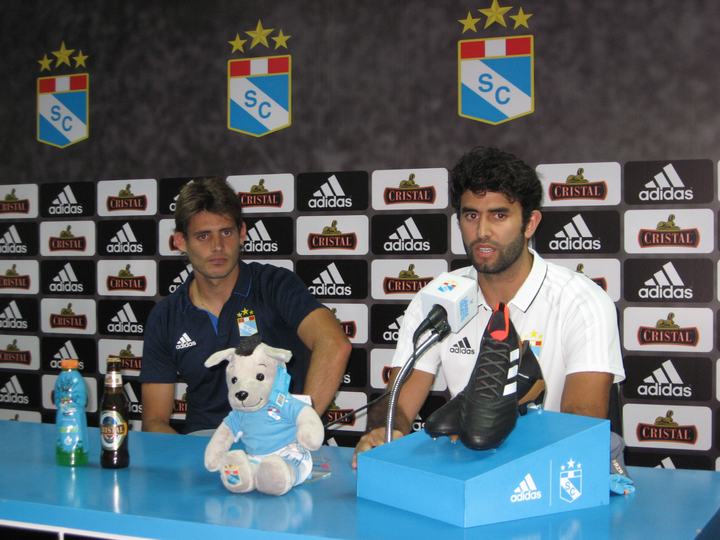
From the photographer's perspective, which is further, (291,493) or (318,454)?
(318,454)

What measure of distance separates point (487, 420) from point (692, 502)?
0.41 metres

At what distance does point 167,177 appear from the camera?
11.9 feet

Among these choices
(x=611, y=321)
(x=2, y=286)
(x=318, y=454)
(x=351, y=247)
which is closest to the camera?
(x=318, y=454)

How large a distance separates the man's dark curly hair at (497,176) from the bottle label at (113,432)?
101 centimetres

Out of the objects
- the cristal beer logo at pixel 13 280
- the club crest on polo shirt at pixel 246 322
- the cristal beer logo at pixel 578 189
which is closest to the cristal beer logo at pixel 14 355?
the cristal beer logo at pixel 13 280

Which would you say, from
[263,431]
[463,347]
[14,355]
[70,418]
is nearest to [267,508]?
[263,431]

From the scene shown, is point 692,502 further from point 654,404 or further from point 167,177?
point 167,177

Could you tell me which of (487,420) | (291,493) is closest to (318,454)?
(291,493)

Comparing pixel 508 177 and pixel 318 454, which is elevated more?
pixel 508 177

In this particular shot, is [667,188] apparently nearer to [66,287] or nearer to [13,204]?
[66,287]

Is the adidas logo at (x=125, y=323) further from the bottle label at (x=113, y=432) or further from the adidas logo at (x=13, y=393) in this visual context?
the bottle label at (x=113, y=432)

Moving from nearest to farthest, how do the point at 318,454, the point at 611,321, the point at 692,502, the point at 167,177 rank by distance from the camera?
the point at 692,502 → the point at 318,454 → the point at 611,321 → the point at 167,177

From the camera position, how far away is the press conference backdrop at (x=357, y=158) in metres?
2.95

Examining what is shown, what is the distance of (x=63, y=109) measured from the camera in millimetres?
3797
